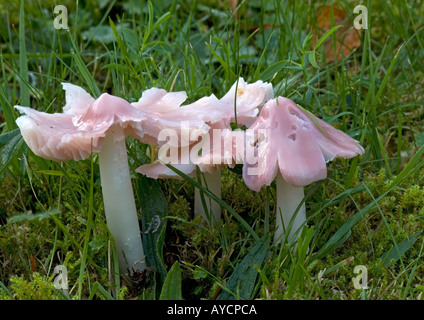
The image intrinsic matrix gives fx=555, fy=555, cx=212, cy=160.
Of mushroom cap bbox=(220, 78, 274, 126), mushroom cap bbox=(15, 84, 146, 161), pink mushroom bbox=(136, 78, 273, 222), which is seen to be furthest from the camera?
mushroom cap bbox=(220, 78, 274, 126)

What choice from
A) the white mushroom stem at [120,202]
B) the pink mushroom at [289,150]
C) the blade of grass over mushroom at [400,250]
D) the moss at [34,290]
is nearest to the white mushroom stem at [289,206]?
the pink mushroom at [289,150]

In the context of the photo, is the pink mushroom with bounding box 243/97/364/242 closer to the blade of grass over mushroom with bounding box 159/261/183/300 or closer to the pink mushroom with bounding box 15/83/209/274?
the pink mushroom with bounding box 15/83/209/274

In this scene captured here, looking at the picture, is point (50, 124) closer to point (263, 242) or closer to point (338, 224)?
point (263, 242)

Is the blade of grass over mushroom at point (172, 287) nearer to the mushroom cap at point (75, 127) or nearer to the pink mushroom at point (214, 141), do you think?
the pink mushroom at point (214, 141)

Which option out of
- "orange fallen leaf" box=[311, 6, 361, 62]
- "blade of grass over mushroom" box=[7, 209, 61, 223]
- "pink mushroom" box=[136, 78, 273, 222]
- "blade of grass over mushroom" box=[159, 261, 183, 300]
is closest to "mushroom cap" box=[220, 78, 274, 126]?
"pink mushroom" box=[136, 78, 273, 222]

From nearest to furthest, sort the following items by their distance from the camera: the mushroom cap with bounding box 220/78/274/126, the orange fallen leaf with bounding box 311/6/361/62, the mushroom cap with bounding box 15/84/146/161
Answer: the mushroom cap with bounding box 15/84/146/161, the mushroom cap with bounding box 220/78/274/126, the orange fallen leaf with bounding box 311/6/361/62

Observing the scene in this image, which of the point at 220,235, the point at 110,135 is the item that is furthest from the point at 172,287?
the point at 110,135
